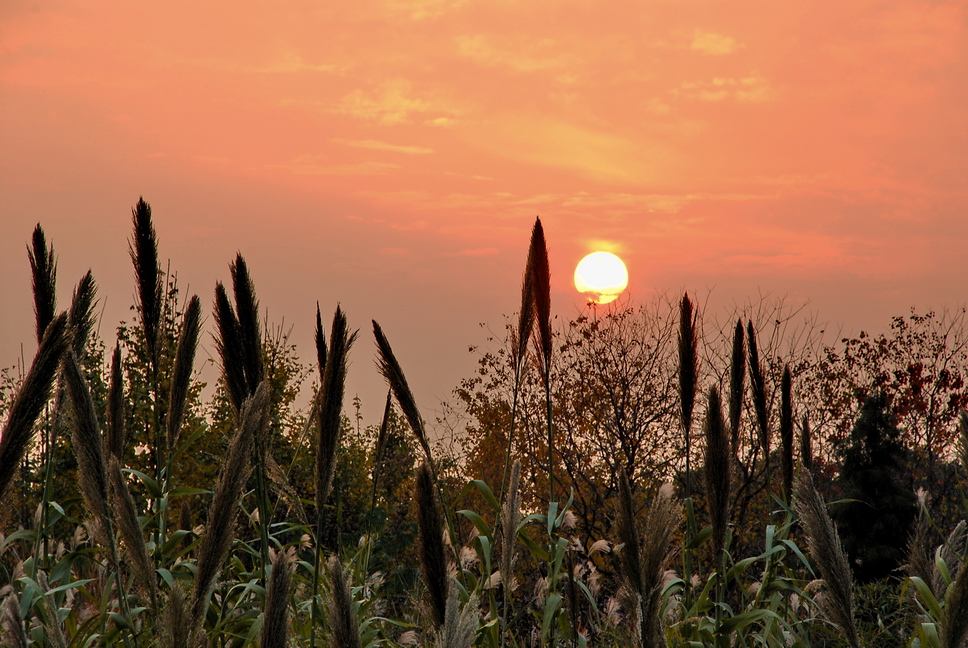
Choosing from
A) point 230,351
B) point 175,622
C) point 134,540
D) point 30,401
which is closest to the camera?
point 175,622

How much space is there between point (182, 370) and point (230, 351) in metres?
0.56

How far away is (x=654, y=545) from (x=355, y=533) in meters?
15.0

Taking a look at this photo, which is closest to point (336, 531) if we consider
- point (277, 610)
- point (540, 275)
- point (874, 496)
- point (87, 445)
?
point (540, 275)

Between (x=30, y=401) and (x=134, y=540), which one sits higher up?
(x=30, y=401)

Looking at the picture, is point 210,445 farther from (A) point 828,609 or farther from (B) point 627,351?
(A) point 828,609

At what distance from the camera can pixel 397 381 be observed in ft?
10.2

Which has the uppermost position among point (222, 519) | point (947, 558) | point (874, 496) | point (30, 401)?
point (30, 401)

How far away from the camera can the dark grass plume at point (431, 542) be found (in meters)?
1.89

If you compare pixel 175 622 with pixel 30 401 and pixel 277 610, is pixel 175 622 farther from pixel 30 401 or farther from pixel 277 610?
pixel 30 401

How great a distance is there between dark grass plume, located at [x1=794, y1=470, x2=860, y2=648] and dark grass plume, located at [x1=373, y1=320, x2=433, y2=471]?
1292 millimetres

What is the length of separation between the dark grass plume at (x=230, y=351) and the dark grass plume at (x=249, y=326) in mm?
13

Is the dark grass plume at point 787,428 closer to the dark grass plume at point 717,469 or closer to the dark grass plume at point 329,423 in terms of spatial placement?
the dark grass plume at point 717,469

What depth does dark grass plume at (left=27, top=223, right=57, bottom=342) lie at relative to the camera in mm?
3119

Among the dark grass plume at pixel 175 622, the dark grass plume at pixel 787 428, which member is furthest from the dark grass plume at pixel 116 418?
the dark grass plume at pixel 787 428
